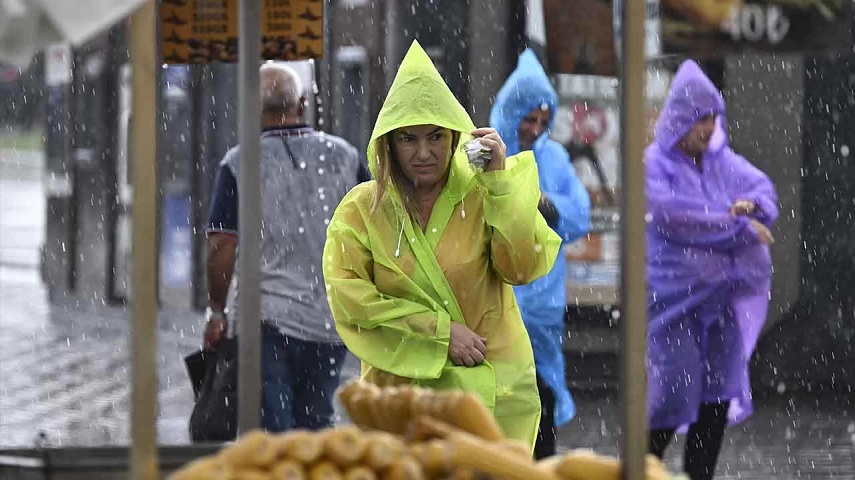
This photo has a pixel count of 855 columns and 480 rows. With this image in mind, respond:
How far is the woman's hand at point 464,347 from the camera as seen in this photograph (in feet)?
16.2

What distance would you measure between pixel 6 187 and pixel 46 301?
61.3 feet

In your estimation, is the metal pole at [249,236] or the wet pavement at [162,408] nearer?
the metal pole at [249,236]

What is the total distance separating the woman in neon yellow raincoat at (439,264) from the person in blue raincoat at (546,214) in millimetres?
2145

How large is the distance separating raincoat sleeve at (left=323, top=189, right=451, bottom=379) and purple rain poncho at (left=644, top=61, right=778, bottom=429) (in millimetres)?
2561

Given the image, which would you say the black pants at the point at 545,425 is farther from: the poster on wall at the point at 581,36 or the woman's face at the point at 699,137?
the poster on wall at the point at 581,36

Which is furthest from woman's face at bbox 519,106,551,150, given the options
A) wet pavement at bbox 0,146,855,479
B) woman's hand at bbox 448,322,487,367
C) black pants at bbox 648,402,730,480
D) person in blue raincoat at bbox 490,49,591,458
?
woman's hand at bbox 448,322,487,367

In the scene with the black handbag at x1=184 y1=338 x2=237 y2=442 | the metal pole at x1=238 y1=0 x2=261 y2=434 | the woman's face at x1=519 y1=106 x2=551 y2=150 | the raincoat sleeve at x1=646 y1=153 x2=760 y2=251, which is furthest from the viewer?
the woman's face at x1=519 y1=106 x2=551 y2=150

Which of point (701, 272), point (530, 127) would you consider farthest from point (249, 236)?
point (701, 272)

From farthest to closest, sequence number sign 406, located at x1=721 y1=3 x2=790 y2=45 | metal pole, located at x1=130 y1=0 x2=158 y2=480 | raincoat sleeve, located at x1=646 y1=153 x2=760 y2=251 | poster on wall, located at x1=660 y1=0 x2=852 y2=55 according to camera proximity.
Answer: raincoat sleeve, located at x1=646 y1=153 x2=760 y2=251 → number sign 406, located at x1=721 y1=3 x2=790 y2=45 → poster on wall, located at x1=660 y1=0 x2=852 y2=55 → metal pole, located at x1=130 y1=0 x2=158 y2=480

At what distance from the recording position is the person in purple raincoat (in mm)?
7348

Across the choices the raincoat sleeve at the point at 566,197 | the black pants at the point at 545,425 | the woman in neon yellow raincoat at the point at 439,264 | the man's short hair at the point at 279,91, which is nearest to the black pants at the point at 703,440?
the black pants at the point at 545,425

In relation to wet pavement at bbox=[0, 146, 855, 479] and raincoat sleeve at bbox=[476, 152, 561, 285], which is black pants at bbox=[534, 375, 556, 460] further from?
raincoat sleeve at bbox=[476, 152, 561, 285]

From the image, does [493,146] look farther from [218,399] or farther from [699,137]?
[699,137]

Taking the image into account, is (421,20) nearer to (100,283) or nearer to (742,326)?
(742,326)
